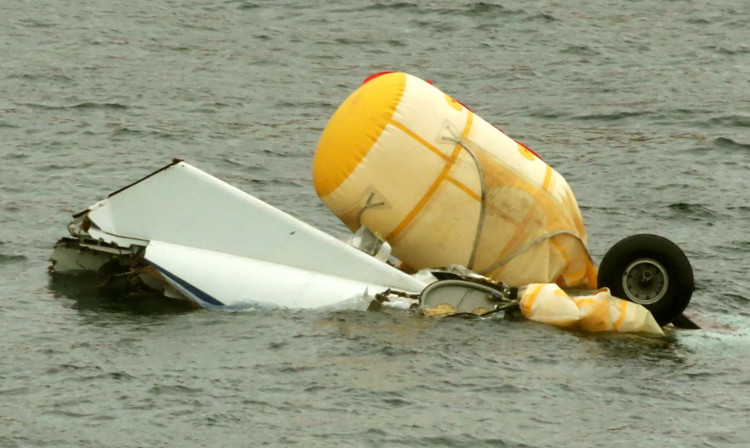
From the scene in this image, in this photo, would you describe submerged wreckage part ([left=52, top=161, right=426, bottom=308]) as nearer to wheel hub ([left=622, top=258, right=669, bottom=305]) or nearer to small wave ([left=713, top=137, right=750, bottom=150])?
wheel hub ([left=622, top=258, right=669, bottom=305])

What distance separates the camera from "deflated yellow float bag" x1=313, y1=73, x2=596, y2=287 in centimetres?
1166

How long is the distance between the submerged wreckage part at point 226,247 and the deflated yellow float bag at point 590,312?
3.07 ft

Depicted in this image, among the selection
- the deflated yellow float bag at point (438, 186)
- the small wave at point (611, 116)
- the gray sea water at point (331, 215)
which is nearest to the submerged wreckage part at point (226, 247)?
the gray sea water at point (331, 215)

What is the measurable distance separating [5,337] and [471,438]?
3733 millimetres

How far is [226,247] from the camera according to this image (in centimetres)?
1191

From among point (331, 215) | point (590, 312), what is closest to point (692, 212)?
point (331, 215)

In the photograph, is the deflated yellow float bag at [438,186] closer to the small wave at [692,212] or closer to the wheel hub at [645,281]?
the wheel hub at [645,281]

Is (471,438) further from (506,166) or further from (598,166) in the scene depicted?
(598,166)

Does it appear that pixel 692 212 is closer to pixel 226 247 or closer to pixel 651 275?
pixel 651 275

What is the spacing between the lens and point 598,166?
59.2 ft

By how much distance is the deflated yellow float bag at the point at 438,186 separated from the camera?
11656mm


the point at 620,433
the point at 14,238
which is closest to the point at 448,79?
→ the point at 14,238

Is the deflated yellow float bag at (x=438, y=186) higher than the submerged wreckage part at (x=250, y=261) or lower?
higher

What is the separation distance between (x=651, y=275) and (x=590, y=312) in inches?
23.4
